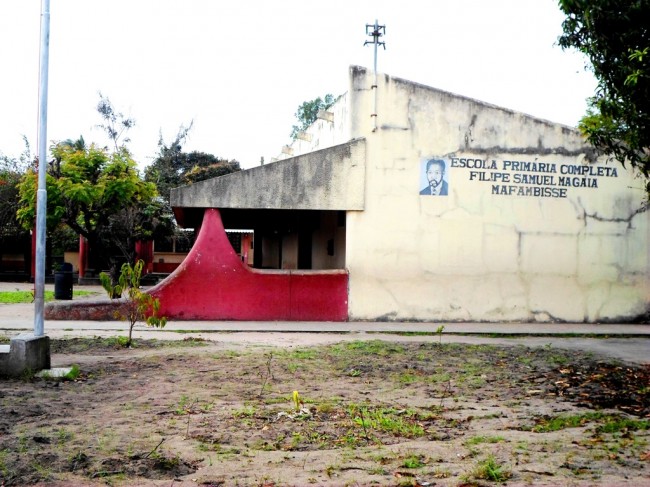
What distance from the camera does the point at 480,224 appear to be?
664 inches

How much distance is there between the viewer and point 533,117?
16984mm

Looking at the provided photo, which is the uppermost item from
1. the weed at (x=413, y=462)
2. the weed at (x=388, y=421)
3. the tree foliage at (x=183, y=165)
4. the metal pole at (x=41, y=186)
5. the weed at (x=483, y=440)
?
the tree foliage at (x=183, y=165)

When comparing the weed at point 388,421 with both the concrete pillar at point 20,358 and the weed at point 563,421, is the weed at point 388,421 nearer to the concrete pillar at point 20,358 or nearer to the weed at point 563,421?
the weed at point 563,421

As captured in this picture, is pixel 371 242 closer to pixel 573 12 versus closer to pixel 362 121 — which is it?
pixel 362 121

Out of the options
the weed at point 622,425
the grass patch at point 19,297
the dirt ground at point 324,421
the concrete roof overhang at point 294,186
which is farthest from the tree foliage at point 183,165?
the weed at point 622,425

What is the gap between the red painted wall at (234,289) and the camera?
16.0m

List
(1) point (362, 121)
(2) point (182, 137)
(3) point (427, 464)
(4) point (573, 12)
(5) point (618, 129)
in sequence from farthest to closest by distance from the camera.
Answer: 1. (2) point (182, 137)
2. (1) point (362, 121)
3. (5) point (618, 129)
4. (4) point (573, 12)
5. (3) point (427, 464)

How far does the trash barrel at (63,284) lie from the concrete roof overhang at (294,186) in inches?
296

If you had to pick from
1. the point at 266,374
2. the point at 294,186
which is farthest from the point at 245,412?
the point at 294,186

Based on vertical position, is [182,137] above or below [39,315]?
above

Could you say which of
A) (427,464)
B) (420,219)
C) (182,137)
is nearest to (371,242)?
(420,219)

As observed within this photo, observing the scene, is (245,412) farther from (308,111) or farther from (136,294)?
(308,111)

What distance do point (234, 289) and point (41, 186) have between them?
7.82 m

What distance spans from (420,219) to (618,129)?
264 inches
